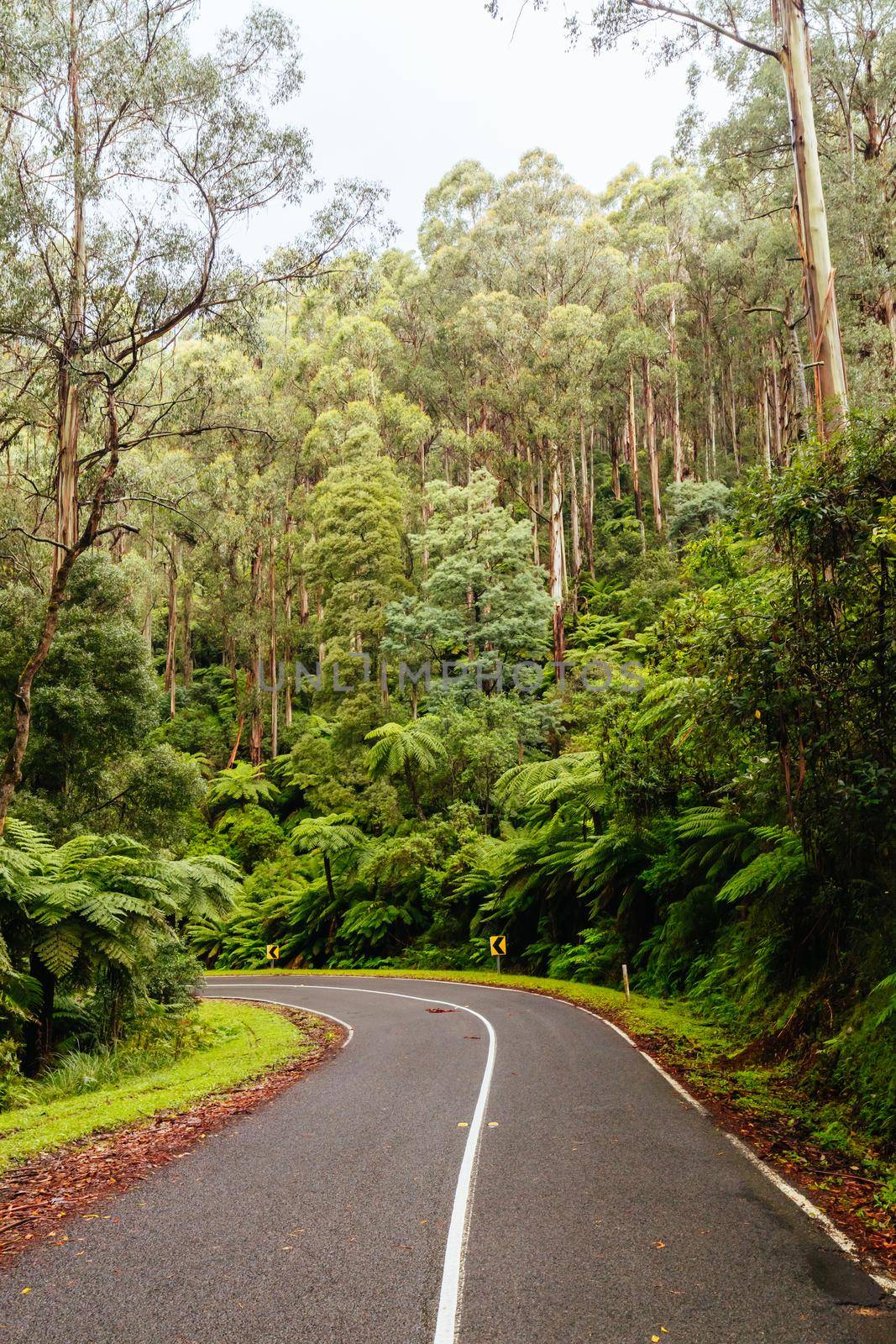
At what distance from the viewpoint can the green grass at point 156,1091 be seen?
646 cm

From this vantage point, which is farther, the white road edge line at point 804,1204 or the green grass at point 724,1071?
the green grass at point 724,1071

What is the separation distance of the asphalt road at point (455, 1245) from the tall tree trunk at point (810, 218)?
25.6ft

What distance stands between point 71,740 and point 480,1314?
15968mm

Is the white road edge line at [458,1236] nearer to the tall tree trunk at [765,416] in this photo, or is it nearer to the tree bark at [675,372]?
the tall tree trunk at [765,416]

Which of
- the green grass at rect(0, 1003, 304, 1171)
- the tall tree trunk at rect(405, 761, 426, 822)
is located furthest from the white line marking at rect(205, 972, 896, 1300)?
the tall tree trunk at rect(405, 761, 426, 822)

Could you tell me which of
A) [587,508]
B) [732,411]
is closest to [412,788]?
[587,508]

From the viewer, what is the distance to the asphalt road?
139 inches

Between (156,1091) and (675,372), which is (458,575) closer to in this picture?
(156,1091)

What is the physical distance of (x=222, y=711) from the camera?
139 feet

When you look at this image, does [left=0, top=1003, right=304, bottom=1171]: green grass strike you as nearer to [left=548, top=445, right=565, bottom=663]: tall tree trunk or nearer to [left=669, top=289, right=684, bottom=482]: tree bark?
[left=548, top=445, right=565, bottom=663]: tall tree trunk

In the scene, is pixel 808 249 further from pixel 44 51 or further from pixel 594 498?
pixel 594 498

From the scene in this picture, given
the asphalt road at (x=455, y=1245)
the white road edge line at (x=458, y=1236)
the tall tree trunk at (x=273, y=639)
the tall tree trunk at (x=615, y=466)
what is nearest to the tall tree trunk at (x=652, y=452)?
the tall tree trunk at (x=615, y=466)

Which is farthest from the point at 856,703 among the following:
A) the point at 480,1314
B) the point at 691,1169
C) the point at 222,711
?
the point at 222,711

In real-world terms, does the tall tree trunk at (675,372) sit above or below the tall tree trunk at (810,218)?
above
